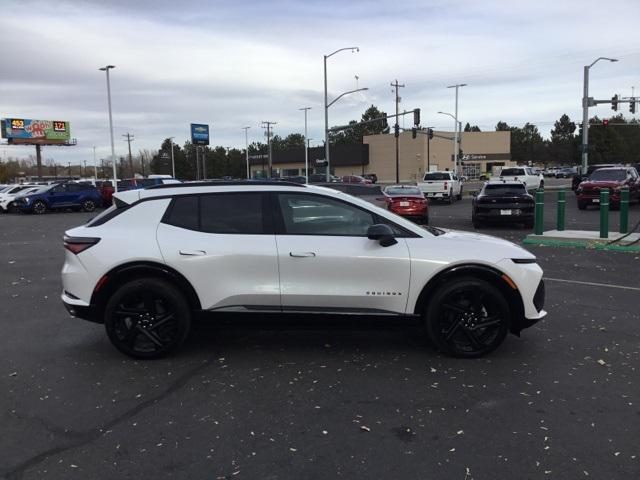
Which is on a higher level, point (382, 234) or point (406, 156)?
point (406, 156)

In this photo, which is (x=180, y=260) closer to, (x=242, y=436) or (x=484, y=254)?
(x=242, y=436)

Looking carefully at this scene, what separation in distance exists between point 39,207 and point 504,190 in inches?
956

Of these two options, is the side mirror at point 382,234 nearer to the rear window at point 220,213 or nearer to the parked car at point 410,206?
the rear window at point 220,213

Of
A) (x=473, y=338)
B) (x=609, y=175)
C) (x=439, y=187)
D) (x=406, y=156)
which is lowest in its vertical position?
(x=473, y=338)

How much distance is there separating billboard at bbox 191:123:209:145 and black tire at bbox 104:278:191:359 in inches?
3019

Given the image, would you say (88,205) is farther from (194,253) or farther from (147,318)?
(194,253)

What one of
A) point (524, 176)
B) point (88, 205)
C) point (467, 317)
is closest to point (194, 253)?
point (467, 317)

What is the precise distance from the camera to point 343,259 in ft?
16.1

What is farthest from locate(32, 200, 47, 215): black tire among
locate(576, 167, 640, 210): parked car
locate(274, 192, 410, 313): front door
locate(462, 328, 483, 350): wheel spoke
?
locate(462, 328, 483, 350): wheel spoke

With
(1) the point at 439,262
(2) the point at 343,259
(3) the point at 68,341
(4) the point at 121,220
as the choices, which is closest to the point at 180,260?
(4) the point at 121,220

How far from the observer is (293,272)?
4.96 m

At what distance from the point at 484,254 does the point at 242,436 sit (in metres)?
2.66

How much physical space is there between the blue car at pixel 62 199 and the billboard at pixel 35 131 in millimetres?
72792

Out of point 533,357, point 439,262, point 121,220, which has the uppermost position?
point 121,220
